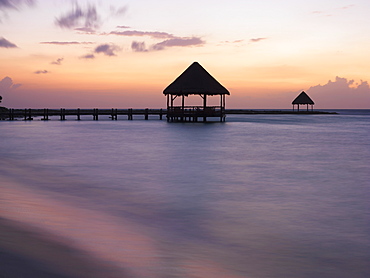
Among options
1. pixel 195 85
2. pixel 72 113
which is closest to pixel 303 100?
pixel 72 113

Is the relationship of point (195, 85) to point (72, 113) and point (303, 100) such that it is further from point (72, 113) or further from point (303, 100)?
point (303, 100)

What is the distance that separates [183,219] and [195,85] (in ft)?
113

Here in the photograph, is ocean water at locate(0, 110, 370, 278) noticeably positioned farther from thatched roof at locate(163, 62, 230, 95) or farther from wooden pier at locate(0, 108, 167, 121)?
wooden pier at locate(0, 108, 167, 121)

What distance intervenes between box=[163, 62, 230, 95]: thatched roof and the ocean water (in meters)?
24.2

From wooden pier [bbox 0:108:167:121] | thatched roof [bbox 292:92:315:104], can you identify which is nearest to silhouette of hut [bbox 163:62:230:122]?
wooden pier [bbox 0:108:167:121]

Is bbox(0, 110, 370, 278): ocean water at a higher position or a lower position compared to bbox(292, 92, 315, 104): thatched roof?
lower

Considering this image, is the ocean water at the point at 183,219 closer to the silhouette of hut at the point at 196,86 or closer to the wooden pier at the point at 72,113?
the silhouette of hut at the point at 196,86

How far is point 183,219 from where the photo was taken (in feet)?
27.3

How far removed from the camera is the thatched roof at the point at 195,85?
41678mm

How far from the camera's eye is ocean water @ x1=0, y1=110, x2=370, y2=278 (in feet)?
18.2

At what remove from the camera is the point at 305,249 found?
642 cm

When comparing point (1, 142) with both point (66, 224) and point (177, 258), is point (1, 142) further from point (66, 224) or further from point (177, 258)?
point (177, 258)

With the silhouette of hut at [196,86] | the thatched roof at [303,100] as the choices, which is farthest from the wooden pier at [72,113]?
the thatched roof at [303,100]

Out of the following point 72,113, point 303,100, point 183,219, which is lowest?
point 183,219
